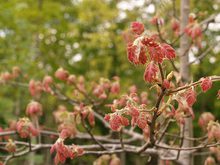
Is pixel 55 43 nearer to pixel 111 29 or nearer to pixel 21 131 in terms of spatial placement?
pixel 111 29

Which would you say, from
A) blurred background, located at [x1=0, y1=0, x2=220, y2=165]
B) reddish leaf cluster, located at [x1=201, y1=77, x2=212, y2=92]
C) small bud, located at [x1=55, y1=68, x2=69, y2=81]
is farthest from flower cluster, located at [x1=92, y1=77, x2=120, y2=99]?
blurred background, located at [x1=0, y1=0, x2=220, y2=165]

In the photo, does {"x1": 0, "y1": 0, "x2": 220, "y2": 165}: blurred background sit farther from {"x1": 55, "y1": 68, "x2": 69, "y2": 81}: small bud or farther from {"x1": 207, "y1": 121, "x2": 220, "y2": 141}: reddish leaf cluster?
{"x1": 207, "y1": 121, "x2": 220, "y2": 141}: reddish leaf cluster

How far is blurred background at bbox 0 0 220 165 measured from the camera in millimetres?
8312

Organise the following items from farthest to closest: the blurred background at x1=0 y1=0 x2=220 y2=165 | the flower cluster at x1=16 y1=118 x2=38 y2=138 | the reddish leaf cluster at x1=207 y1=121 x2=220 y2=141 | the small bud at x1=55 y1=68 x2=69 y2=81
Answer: the blurred background at x1=0 y1=0 x2=220 y2=165
the small bud at x1=55 y1=68 x2=69 y2=81
the flower cluster at x1=16 y1=118 x2=38 y2=138
the reddish leaf cluster at x1=207 y1=121 x2=220 y2=141

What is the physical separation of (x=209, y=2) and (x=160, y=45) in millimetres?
8093

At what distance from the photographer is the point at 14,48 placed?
27.5ft

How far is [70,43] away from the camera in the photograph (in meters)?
12.8

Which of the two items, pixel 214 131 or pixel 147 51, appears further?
pixel 214 131

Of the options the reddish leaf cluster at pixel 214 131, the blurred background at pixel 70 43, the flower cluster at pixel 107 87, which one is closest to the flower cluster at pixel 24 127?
the flower cluster at pixel 107 87

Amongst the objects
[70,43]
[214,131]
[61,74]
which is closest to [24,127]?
[61,74]

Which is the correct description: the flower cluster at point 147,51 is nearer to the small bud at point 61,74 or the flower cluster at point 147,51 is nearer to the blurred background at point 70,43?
the small bud at point 61,74

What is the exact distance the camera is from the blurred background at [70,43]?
327 inches

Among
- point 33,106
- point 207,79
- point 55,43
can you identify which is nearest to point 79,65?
point 55,43

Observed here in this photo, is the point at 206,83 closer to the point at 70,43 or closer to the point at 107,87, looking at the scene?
the point at 107,87
